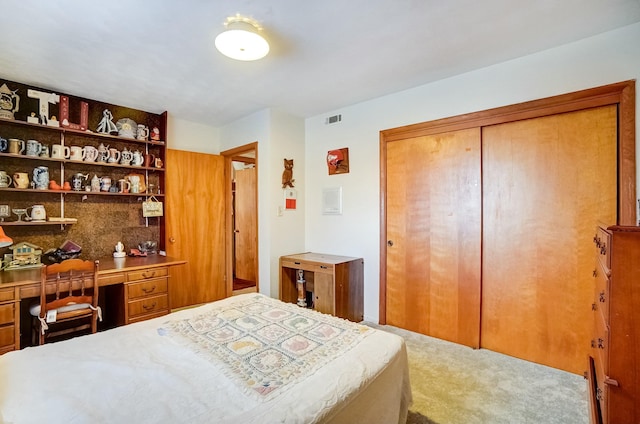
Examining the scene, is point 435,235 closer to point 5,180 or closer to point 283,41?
point 283,41

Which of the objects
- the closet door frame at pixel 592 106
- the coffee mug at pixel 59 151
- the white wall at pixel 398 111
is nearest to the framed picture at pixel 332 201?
the white wall at pixel 398 111

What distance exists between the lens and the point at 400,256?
10.4 ft

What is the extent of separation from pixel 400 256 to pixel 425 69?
1818 mm

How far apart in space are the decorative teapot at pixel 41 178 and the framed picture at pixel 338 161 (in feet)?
9.53

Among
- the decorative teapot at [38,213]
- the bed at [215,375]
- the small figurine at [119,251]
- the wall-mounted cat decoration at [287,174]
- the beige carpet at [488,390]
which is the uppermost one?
the wall-mounted cat decoration at [287,174]

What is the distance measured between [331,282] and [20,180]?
3.09 m

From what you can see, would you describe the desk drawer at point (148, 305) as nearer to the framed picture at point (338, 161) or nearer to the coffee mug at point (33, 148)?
the coffee mug at point (33, 148)

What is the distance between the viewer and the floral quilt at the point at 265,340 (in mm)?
1194

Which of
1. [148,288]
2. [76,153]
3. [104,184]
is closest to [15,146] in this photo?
[76,153]

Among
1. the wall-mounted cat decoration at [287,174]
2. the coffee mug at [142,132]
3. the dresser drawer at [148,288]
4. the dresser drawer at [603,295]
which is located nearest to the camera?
the dresser drawer at [603,295]

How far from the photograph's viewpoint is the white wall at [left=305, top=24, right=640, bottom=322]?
2.14 metres

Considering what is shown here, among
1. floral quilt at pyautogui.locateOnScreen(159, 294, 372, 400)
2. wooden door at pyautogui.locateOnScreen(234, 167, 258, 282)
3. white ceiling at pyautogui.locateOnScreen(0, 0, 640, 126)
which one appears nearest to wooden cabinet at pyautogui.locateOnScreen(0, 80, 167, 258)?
white ceiling at pyautogui.locateOnScreen(0, 0, 640, 126)

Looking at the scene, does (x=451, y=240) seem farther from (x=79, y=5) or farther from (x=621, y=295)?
(x=79, y=5)

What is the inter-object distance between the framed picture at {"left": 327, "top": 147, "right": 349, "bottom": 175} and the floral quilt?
2040mm
